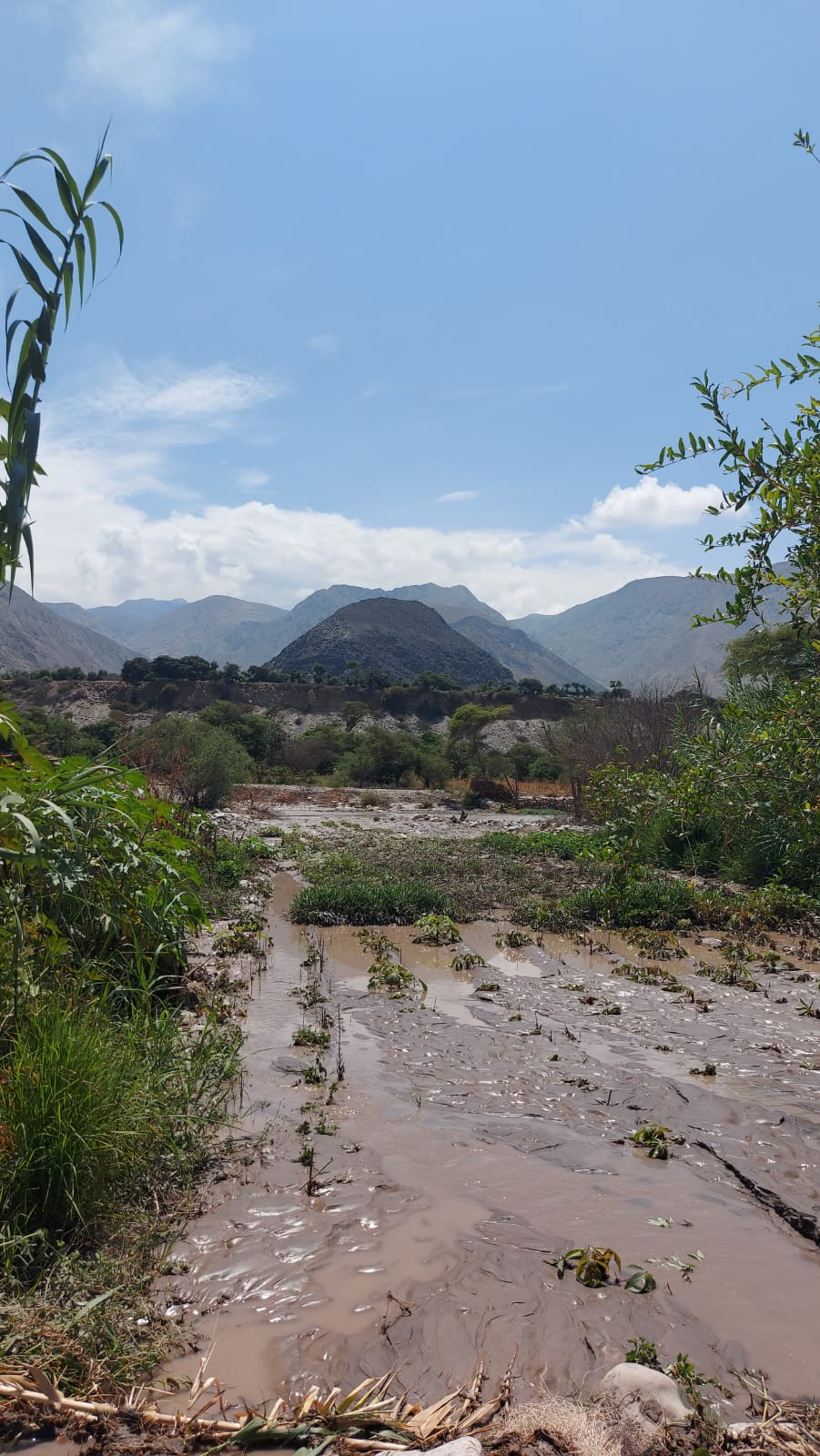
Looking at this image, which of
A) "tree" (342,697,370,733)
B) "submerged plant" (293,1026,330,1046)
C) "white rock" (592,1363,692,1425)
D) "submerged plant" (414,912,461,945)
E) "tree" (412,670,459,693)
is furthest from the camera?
"tree" (412,670,459,693)

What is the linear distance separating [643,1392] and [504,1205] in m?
1.43

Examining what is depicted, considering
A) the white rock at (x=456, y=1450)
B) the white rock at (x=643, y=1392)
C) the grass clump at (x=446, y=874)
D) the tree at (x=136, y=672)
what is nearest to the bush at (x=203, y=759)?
the grass clump at (x=446, y=874)

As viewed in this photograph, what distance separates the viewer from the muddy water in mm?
3068

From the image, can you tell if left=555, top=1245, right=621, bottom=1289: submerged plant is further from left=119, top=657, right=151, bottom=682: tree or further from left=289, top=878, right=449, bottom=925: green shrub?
left=119, top=657, right=151, bottom=682: tree

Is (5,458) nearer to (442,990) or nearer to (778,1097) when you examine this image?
(778,1097)

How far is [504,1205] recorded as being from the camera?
4102mm

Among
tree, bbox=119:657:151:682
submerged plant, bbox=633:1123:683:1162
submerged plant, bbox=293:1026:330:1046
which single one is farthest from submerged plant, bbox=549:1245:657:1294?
tree, bbox=119:657:151:682

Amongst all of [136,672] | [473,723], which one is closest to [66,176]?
[473,723]

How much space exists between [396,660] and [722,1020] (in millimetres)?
113737

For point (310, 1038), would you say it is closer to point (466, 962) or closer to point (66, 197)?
point (466, 962)

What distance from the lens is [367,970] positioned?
9234 millimetres

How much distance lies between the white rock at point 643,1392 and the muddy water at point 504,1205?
11 centimetres

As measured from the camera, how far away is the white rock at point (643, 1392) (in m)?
2.63

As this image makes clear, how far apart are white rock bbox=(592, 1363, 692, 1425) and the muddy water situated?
11 centimetres
